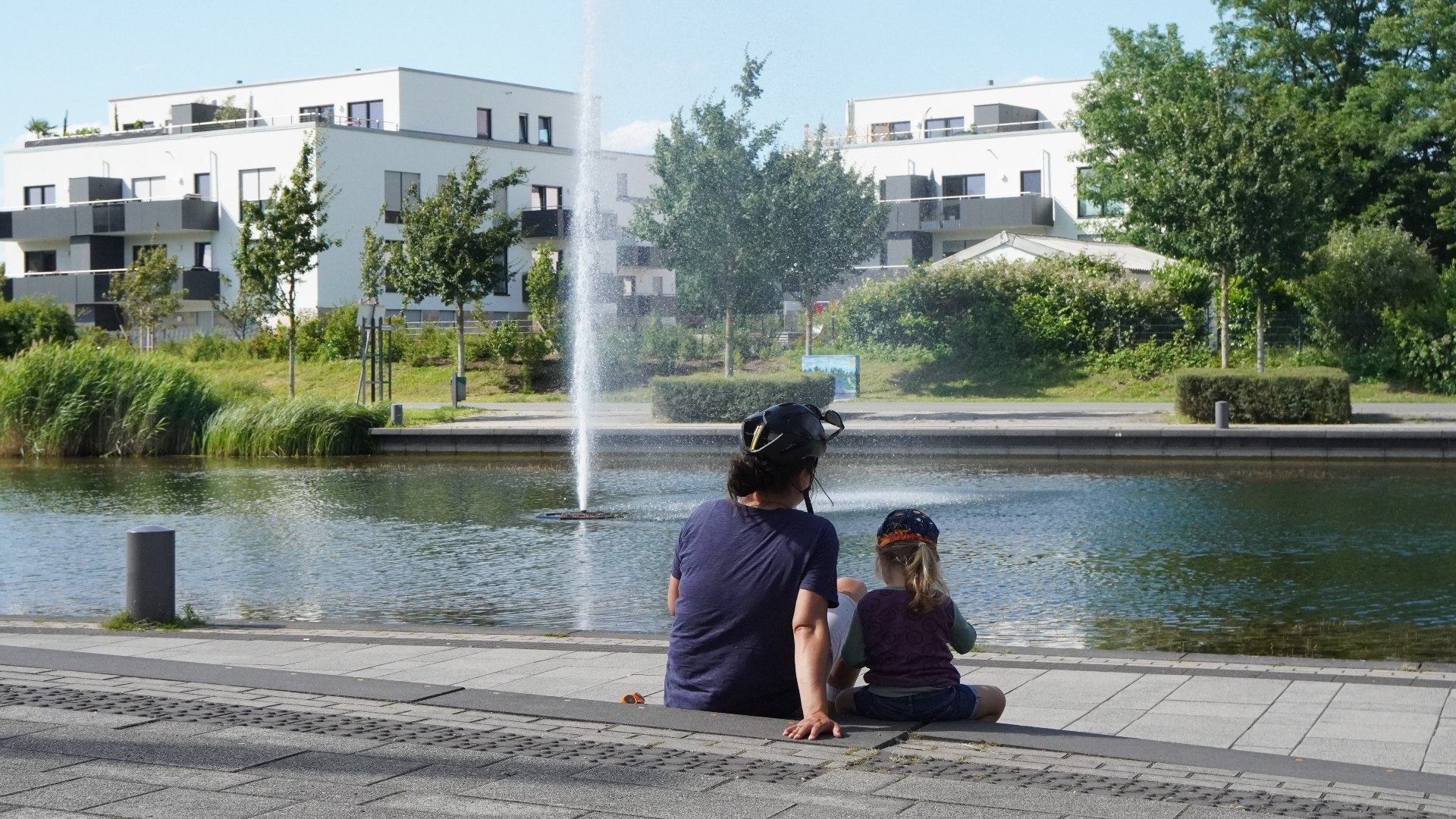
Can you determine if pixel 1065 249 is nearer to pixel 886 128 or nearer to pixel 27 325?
pixel 886 128

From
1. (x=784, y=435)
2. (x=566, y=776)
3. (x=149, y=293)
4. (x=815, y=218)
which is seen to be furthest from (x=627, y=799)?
(x=149, y=293)

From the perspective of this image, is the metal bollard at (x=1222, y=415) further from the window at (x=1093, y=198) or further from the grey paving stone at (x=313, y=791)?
the window at (x=1093, y=198)

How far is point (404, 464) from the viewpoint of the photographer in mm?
25203

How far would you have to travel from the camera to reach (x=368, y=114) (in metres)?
63.9

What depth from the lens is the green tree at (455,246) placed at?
4159cm

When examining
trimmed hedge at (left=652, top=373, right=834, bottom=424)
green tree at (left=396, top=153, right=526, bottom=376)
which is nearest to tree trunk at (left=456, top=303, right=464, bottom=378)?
green tree at (left=396, top=153, right=526, bottom=376)

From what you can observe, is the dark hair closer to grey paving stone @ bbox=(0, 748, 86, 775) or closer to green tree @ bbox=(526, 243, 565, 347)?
grey paving stone @ bbox=(0, 748, 86, 775)

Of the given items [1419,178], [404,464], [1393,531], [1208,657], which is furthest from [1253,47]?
[1208,657]

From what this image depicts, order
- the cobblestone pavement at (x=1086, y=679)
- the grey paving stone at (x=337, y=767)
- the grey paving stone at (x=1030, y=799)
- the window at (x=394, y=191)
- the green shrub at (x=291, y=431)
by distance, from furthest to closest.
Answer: the window at (x=394, y=191), the green shrub at (x=291, y=431), the cobblestone pavement at (x=1086, y=679), the grey paving stone at (x=337, y=767), the grey paving stone at (x=1030, y=799)

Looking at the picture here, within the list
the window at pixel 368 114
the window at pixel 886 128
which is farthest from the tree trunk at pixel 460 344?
the window at pixel 886 128

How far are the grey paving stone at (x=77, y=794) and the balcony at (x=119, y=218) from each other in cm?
5685

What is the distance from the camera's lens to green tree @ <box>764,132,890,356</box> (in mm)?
36844

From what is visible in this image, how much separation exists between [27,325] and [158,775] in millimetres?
48095

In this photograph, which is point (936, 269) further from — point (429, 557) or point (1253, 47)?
point (429, 557)
